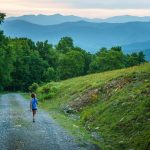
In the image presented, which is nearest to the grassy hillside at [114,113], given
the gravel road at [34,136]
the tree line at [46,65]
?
the gravel road at [34,136]

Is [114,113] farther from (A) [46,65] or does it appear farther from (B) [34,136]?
(A) [46,65]

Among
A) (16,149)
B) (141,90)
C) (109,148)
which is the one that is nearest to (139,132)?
(109,148)

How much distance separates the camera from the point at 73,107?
1863 inches

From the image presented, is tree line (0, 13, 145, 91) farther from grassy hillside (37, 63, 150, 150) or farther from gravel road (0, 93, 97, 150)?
gravel road (0, 93, 97, 150)

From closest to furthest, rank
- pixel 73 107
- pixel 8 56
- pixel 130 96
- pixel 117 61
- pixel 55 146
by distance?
pixel 55 146, pixel 130 96, pixel 73 107, pixel 8 56, pixel 117 61

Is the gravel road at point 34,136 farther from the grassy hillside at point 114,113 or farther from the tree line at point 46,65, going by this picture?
the tree line at point 46,65

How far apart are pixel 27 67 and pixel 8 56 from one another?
32584 millimetres

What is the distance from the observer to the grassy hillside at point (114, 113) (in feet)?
89.8

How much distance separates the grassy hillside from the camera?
2737 centimetres

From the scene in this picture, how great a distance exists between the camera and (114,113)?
1345 inches

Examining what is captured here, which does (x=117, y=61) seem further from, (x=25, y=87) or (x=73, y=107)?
(x=73, y=107)

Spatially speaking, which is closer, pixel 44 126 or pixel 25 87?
pixel 44 126

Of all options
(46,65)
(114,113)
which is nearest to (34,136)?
(114,113)

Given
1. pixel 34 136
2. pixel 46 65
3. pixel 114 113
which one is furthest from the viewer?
pixel 46 65
